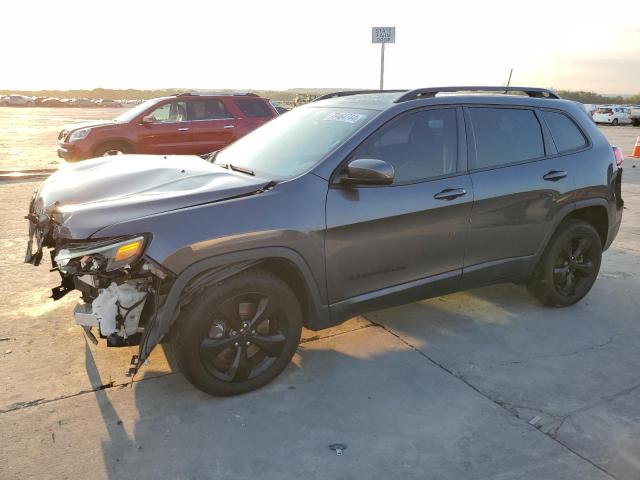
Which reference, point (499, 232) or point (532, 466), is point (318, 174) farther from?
point (532, 466)

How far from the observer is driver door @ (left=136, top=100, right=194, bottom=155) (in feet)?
34.9

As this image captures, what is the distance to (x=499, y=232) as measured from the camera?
403 cm

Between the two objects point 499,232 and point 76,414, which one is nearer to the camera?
point 76,414

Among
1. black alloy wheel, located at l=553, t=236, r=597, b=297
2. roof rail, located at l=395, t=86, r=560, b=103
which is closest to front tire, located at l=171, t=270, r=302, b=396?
roof rail, located at l=395, t=86, r=560, b=103

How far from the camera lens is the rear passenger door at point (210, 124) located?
35.7 ft

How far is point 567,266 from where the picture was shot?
15.1 feet

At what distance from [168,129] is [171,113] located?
37 centimetres

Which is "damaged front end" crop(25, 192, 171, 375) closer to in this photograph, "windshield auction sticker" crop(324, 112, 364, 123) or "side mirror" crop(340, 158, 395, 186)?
"side mirror" crop(340, 158, 395, 186)

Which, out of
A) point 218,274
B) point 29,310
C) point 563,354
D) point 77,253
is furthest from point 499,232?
point 29,310

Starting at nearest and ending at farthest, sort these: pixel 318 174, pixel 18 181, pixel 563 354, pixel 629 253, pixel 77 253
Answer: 1. pixel 77 253
2. pixel 318 174
3. pixel 563 354
4. pixel 629 253
5. pixel 18 181

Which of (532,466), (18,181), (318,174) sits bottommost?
(532,466)

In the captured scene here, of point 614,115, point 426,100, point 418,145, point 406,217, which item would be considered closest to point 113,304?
point 406,217

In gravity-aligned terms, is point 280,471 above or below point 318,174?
below

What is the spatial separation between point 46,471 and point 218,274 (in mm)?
1247
